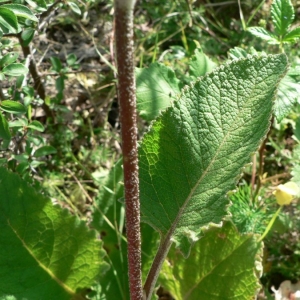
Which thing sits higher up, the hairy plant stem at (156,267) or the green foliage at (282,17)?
the green foliage at (282,17)

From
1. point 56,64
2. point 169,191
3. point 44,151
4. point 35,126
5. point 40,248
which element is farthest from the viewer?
point 56,64

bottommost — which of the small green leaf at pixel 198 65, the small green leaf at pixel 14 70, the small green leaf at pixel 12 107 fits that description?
the small green leaf at pixel 12 107

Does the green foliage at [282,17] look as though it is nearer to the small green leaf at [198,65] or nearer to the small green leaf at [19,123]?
the small green leaf at [198,65]

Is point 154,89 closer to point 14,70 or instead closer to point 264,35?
point 264,35

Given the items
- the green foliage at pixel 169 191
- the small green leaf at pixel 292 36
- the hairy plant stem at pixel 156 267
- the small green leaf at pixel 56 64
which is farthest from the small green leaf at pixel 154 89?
the hairy plant stem at pixel 156 267

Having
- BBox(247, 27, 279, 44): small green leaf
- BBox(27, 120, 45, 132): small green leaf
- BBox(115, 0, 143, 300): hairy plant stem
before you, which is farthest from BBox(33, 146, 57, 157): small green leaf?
BBox(247, 27, 279, 44): small green leaf

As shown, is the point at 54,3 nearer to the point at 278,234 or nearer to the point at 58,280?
the point at 58,280

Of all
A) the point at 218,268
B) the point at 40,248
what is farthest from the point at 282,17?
the point at 40,248
